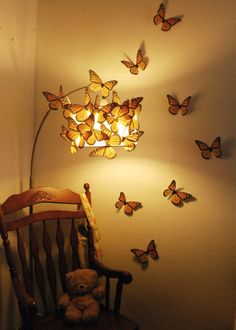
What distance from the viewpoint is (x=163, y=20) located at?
63.4 inches

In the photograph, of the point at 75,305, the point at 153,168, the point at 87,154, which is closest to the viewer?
the point at 75,305

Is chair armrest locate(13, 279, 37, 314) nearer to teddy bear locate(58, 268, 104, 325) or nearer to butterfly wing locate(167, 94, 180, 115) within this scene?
teddy bear locate(58, 268, 104, 325)

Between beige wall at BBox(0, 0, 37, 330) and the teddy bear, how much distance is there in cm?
49

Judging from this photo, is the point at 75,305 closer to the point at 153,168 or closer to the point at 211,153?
the point at 153,168

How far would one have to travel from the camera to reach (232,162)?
151 centimetres

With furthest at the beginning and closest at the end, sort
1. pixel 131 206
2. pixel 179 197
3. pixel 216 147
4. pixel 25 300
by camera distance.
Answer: pixel 131 206 → pixel 179 197 → pixel 216 147 → pixel 25 300

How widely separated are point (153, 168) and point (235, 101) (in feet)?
1.77

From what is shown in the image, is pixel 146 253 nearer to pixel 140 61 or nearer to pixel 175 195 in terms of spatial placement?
pixel 175 195

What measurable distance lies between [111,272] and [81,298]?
0.19 metres

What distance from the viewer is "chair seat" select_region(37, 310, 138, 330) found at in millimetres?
1388

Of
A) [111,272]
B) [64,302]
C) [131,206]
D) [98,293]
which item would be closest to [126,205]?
[131,206]

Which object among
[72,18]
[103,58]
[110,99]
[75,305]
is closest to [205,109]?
[110,99]

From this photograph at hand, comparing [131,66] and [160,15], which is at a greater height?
[160,15]

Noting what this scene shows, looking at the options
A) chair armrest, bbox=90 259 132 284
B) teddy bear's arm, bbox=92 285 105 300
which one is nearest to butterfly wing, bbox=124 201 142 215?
chair armrest, bbox=90 259 132 284
